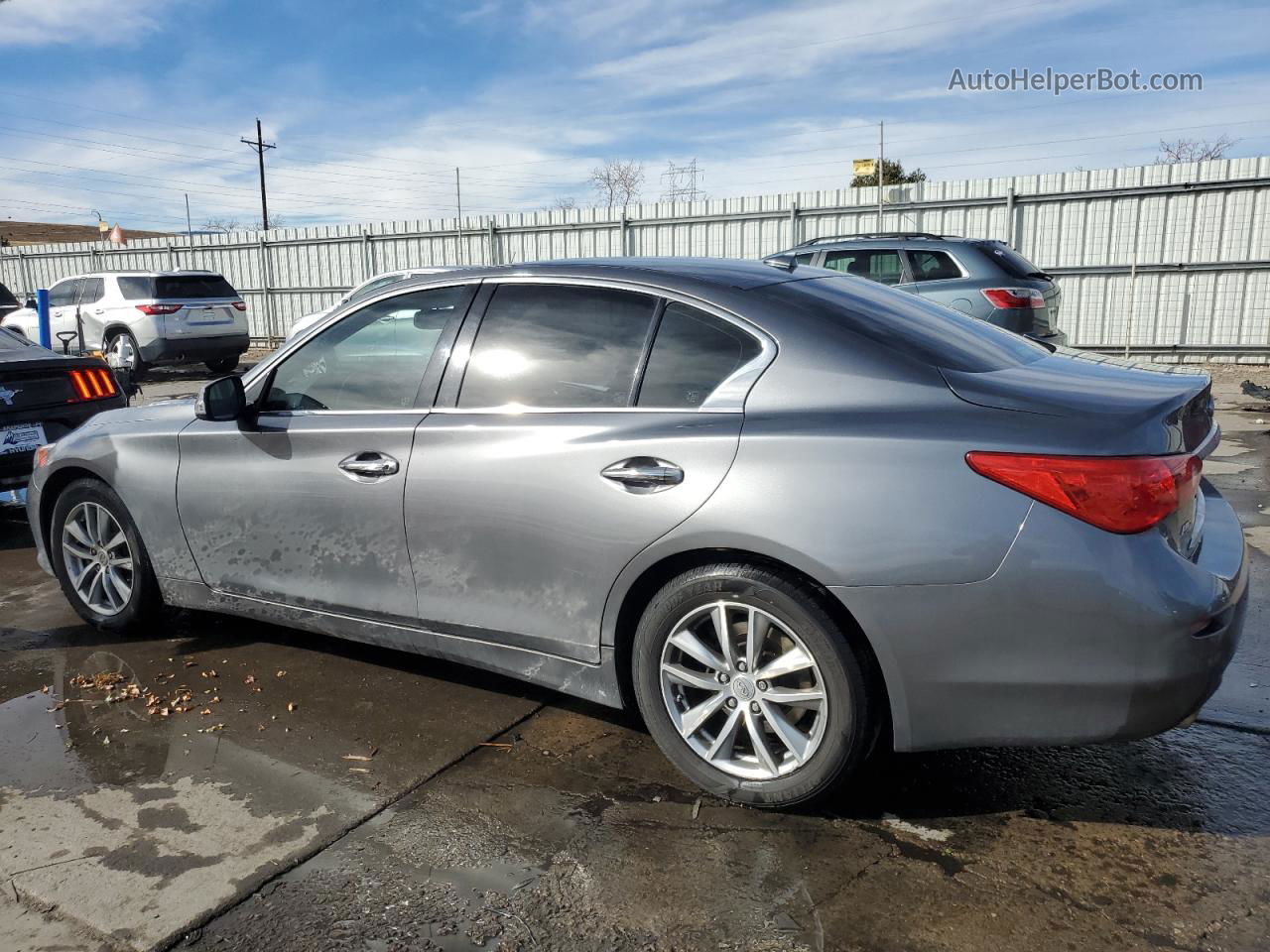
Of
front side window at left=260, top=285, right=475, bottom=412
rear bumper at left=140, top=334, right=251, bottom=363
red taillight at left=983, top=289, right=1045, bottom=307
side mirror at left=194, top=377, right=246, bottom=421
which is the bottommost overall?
rear bumper at left=140, top=334, right=251, bottom=363

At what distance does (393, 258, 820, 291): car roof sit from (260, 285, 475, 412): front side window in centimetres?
16

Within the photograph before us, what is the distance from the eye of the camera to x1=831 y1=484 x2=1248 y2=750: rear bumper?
92.0 inches

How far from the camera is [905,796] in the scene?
115 inches

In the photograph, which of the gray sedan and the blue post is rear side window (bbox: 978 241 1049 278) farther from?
the blue post

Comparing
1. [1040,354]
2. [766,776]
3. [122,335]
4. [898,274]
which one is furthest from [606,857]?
[122,335]

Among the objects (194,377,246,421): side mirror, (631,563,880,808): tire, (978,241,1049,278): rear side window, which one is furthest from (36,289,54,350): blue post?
(631,563,880,808): tire

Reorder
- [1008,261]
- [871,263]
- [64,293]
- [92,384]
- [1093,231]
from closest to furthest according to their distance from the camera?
[92,384], [1008,261], [871,263], [1093,231], [64,293]

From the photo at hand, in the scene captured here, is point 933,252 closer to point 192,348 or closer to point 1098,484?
point 1098,484

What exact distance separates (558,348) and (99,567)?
2575 mm

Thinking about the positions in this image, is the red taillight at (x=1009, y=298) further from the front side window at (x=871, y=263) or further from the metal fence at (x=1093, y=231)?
the metal fence at (x=1093, y=231)

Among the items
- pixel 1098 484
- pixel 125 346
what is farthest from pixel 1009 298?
pixel 125 346

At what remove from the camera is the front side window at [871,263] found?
999 centimetres

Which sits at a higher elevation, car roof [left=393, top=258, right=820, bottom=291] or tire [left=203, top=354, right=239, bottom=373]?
car roof [left=393, top=258, right=820, bottom=291]

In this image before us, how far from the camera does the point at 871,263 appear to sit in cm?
1026
